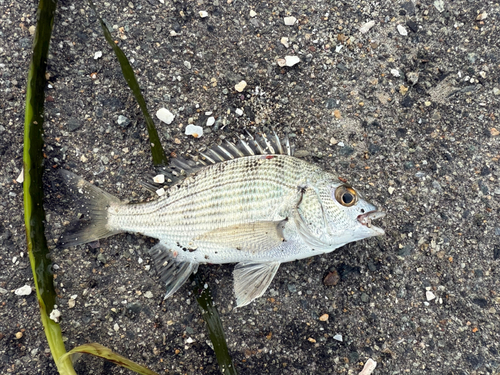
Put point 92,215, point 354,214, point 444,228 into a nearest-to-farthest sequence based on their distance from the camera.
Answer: point 354,214 < point 92,215 < point 444,228

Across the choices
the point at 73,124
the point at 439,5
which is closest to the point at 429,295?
the point at 439,5

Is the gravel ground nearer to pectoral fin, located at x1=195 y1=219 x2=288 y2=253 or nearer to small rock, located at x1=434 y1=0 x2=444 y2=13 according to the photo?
small rock, located at x1=434 y1=0 x2=444 y2=13

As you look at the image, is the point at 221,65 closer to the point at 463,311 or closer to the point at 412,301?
the point at 412,301

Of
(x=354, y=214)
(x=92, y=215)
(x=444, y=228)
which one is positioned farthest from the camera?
(x=444, y=228)

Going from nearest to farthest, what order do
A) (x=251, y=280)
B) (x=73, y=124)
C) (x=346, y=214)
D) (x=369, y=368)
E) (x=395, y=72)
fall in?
1. (x=346, y=214)
2. (x=251, y=280)
3. (x=369, y=368)
4. (x=73, y=124)
5. (x=395, y=72)

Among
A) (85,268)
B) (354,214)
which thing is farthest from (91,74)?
(354,214)

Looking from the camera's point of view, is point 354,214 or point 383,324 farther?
point 383,324

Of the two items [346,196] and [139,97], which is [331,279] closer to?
[346,196]
